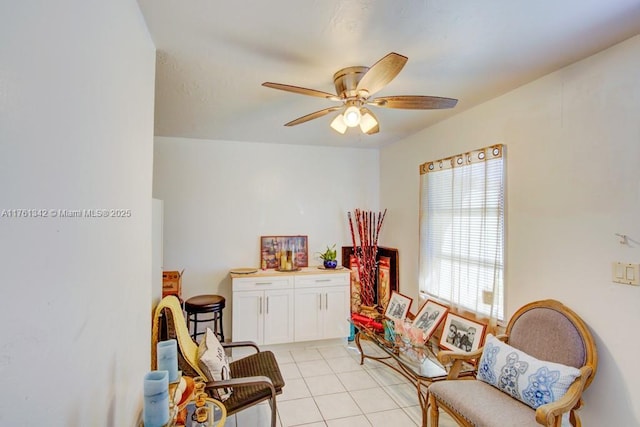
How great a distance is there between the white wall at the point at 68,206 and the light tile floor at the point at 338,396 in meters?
1.40

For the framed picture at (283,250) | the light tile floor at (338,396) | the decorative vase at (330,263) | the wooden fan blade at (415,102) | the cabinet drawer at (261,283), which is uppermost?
the wooden fan blade at (415,102)

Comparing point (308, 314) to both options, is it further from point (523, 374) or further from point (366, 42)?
point (366, 42)

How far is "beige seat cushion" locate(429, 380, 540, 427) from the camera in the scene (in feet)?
5.74

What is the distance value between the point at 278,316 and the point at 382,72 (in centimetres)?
297

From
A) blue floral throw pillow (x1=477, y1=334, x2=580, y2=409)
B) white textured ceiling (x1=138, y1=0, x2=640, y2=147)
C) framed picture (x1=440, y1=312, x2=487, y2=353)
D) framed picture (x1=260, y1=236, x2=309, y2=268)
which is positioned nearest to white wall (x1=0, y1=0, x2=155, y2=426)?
white textured ceiling (x1=138, y1=0, x2=640, y2=147)

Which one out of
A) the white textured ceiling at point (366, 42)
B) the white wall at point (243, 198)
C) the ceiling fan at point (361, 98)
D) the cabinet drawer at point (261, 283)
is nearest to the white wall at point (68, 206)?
the white textured ceiling at point (366, 42)

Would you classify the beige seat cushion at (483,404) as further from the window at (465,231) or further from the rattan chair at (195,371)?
the rattan chair at (195,371)

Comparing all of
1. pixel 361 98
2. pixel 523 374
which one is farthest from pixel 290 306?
pixel 361 98

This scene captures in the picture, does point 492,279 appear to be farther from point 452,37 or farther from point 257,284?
point 257,284

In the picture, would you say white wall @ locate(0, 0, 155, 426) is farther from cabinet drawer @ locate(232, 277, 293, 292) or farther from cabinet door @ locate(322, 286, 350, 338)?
cabinet door @ locate(322, 286, 350, 338)

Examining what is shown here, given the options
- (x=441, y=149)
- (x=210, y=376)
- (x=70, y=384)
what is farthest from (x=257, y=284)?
(x=70, y=384)

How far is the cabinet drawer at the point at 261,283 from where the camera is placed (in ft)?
12.1

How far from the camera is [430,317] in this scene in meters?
3.15

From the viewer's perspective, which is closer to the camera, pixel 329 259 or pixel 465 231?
pixel 465 231
